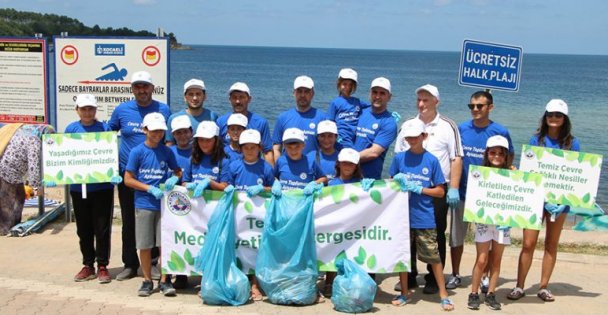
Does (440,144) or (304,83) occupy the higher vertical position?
(304,83)

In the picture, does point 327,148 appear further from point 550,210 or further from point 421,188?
point 550,210

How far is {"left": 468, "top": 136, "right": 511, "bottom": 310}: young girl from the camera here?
6.30 m

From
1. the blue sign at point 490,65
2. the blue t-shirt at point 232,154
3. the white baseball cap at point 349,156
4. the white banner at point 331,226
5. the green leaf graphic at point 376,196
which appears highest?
the blue sign at point 490,65

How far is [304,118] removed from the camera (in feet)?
23.0

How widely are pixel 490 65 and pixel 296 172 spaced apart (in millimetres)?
2586

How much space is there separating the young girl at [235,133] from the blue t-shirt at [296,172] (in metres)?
0.44

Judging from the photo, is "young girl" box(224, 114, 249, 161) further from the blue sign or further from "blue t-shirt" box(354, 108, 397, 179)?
the blue sign

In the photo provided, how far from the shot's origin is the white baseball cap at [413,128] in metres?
6.15

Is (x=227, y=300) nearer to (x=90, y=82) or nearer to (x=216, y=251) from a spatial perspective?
(x=216, y=251)

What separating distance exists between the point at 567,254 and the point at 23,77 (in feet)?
24.7

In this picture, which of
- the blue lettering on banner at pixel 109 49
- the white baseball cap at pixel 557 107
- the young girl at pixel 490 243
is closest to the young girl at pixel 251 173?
the young girl at pixel 490 243

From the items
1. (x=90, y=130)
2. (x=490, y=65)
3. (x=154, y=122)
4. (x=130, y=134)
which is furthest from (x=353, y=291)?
(x=90, y=130)

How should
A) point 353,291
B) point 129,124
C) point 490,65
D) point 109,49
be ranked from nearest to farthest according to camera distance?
1. point 353,291
2. point 129,124
3. point 490,65
4. point 109,49

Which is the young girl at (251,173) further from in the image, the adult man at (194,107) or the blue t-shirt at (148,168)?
the adult man at (194,107)
